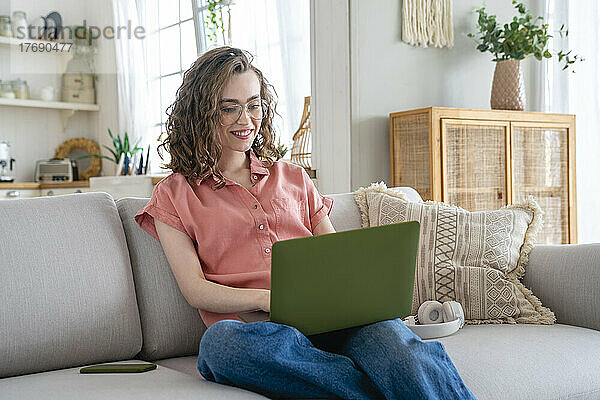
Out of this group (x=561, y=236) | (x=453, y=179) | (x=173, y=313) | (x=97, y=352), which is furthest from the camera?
(x=561, y=236)

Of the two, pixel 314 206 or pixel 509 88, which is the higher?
pixel 509 88

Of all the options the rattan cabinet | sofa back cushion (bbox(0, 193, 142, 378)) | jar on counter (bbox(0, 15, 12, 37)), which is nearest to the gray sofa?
sofa back cushion (bbox(0, 193, 142, 378))

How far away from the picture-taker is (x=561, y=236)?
3539mm

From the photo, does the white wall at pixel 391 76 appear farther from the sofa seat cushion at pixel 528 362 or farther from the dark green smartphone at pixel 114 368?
the dark green smartphone at pixel 114 368

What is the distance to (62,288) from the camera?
148 cm

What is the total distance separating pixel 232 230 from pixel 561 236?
97.6 inches

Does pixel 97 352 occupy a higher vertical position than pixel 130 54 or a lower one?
lower

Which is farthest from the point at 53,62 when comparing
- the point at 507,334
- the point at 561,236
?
the point at 507,334

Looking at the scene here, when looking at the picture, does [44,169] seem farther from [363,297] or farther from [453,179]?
[363,297]

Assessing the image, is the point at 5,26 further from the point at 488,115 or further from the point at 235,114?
the point at 235,114

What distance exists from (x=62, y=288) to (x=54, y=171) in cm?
422

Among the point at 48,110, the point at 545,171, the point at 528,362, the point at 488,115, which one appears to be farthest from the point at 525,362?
the point at 48,110

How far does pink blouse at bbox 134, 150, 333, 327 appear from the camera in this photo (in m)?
1.58

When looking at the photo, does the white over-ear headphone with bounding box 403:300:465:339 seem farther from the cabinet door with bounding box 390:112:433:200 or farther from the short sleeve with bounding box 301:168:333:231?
the cabinet door with bounding box 390:112:433:200
